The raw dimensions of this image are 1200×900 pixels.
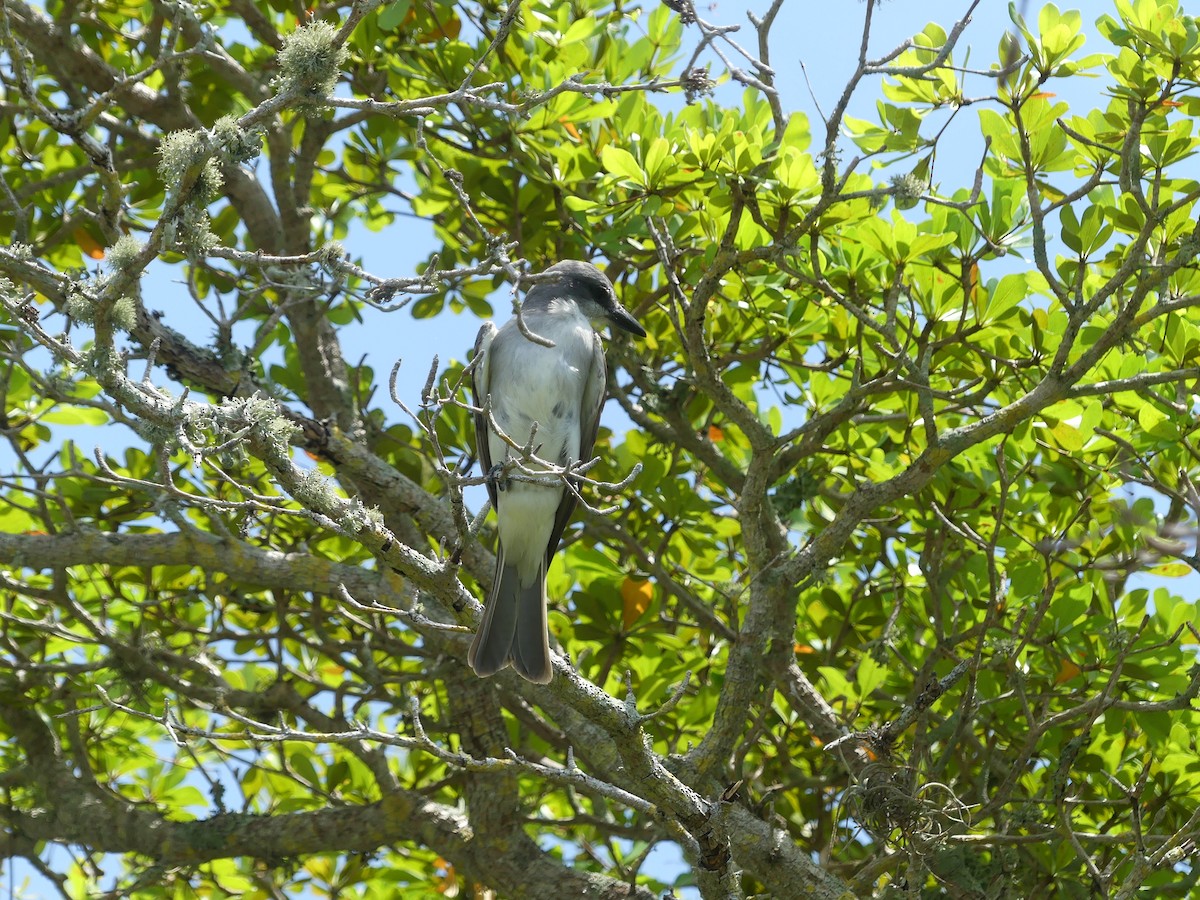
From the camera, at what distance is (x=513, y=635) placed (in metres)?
3.77

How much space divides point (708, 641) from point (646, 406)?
1066 mm

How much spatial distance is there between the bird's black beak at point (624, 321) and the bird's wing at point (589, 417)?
0.09 meters

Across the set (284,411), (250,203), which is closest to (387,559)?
(284,411)

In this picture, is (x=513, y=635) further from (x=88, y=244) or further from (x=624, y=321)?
(x=88, y=244)

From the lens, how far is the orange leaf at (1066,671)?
4351 millimetres

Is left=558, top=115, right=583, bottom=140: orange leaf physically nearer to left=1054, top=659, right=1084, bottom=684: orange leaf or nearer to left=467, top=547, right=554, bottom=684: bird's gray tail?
left=467, top=547, right=554, bottom=684: bird's gray tail

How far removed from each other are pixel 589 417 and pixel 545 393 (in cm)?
28

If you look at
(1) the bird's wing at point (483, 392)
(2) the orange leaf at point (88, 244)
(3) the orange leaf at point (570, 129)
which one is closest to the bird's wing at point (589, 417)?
(1) the bird's wing at point (483, 392)

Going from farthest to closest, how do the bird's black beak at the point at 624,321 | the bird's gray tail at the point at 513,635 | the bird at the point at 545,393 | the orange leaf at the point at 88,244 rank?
the orange leaf at the point at 88,244
the bird's black beak at the point at 624,321
the bird at the point at 545,393
the bird's gray tail at the point at 513,635

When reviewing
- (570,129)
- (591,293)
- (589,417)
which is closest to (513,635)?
(589,417)

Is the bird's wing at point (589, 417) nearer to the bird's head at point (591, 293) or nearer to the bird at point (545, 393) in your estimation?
the bird at point (545, 393)

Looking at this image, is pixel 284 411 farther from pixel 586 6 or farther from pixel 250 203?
pixel 586 6

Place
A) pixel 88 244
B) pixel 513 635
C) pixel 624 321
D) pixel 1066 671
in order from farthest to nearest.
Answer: pixel 88 244
pixel 624 321
pixel 1066 671
pixel 513 635

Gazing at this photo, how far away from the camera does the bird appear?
4.50 m
